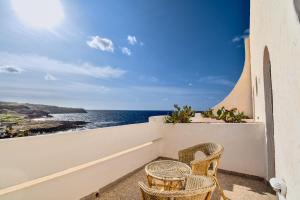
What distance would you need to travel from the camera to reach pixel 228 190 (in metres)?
4.14

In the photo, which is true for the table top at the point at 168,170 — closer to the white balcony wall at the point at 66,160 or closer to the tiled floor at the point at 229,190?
the tiled floor at the point at 229,190

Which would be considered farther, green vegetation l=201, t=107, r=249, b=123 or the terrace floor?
green vegetation l=201, t=107, r=249, b=123

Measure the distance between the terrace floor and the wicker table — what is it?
2.71ft

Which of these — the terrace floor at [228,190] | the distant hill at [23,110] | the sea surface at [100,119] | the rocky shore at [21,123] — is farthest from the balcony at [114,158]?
the sea surface at [100,119]

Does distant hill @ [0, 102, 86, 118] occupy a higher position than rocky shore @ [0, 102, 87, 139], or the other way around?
distant hill @ [0, 102, 86, 118]

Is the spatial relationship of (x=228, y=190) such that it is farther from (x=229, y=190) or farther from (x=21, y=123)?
(x=21, y=123)

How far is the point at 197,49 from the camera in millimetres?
32688

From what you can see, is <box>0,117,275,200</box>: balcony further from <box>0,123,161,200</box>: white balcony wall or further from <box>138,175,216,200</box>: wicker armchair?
<box>138,175,216,200</box>: wicker armchair

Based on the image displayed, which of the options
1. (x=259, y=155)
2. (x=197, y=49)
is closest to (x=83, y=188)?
(x=259, y=155)

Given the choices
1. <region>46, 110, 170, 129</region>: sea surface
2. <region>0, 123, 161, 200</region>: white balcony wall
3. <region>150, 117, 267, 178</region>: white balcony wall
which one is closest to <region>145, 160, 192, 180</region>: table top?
<region>0, 123, 161, 200</region>: white balcony wall

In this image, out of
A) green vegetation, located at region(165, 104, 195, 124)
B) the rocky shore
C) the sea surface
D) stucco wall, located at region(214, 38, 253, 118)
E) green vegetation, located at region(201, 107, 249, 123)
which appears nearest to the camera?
the rocky shore

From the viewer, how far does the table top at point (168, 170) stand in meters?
3.08

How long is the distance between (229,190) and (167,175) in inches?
69.6

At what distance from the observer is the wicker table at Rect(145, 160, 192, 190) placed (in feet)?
9.95
